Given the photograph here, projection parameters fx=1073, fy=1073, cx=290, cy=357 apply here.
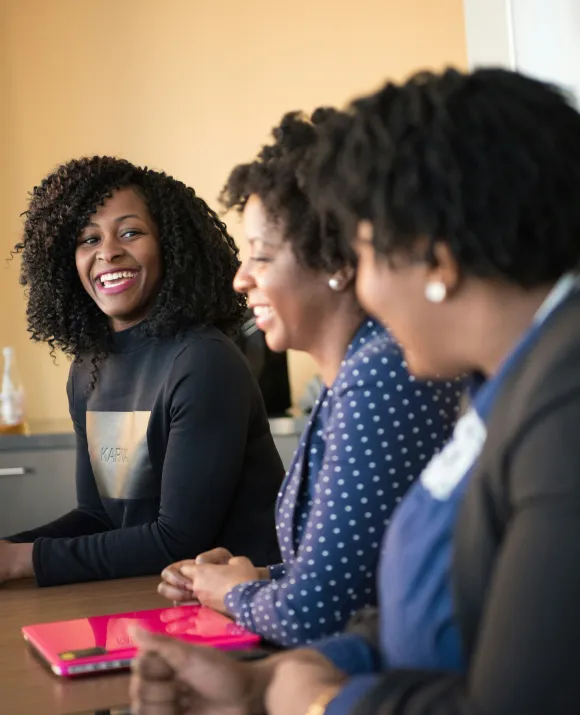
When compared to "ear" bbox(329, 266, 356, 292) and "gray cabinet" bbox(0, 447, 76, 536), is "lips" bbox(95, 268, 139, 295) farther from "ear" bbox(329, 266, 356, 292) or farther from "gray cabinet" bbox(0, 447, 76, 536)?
"gray cabinet" bbox(0, 447, 76, 536)

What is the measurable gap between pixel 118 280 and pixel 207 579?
83 cm

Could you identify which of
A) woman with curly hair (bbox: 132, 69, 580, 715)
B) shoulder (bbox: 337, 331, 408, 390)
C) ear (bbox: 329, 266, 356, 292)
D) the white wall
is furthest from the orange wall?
woman with curly hair (bbox: 132, 69, 580, 715)

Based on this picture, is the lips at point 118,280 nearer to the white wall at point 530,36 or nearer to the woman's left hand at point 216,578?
the woman's left hand at point 216,578

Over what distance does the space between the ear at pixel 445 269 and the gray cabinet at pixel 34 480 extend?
2614 millimetres

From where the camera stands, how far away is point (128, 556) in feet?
5.93

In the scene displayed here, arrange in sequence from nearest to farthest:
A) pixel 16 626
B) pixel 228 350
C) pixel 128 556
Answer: pixel 16 626 → pixel 128 556 → pixel 228 350

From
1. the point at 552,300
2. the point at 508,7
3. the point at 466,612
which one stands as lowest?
the point at 466,612

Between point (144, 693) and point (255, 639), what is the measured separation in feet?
1.14

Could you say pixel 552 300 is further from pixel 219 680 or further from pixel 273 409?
pixel 273 409

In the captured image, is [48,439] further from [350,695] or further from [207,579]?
[350,695]

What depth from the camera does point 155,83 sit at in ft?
13.1

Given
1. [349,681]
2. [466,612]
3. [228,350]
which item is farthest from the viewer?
[228,350]

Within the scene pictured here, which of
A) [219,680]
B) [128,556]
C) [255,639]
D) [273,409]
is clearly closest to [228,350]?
[128,556]

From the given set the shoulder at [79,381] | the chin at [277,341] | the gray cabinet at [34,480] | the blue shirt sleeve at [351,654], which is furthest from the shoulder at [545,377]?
the gray cabinet at [34,480]
